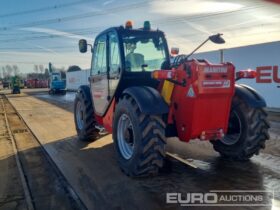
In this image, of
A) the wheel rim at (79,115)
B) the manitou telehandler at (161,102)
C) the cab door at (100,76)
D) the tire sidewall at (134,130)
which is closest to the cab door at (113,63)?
the manitou telehandler at (161,102)

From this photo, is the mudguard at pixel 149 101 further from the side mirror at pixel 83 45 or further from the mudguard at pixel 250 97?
the side mirror at pixel 83 45

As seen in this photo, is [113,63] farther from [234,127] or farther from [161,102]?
[234,127]

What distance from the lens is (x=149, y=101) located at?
181 inches

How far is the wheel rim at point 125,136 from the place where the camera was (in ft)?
16.7

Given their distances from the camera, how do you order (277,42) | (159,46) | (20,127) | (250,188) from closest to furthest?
(250,188) → (159,46) → (20,127) → (277,42)

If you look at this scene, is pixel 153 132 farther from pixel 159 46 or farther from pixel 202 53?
pixel 202 53

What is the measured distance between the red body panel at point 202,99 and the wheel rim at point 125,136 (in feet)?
2.52

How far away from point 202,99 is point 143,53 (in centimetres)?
186

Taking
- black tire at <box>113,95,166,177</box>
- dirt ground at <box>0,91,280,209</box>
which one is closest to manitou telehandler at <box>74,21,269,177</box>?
black tire at <box>113,95,166,177</box>

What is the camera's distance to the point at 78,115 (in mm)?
8078

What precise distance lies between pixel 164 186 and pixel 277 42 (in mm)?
9594

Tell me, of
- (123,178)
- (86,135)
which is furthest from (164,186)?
(86,135)

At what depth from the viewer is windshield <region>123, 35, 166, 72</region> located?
19.0 feet

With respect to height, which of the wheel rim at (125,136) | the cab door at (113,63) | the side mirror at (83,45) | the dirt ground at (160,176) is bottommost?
the dirt ground at (160,176)
